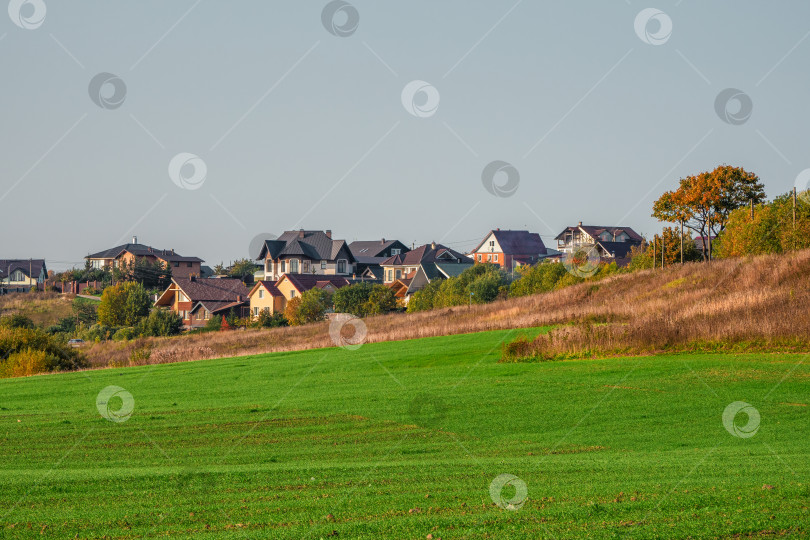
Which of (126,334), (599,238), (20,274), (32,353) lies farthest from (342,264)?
(32,353)

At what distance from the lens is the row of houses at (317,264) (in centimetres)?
8962

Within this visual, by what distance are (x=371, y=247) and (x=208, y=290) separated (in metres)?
48.1

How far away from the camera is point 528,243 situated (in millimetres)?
137000

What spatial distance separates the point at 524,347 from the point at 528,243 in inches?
4267

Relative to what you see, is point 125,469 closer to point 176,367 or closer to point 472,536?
point 472,536

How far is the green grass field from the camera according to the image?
8.98m

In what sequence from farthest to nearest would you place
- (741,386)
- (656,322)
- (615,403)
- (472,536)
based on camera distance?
(656,322), (741,386), (615,403), (472,536)

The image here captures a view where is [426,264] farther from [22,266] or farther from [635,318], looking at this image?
[22,266]

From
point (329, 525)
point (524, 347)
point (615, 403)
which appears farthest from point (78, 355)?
point (329, 525)

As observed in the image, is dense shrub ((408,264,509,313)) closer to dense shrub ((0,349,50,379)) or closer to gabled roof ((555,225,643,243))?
dense shrub ((0,349,50,379))

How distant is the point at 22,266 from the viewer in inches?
5684

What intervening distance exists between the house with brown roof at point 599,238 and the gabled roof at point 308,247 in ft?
116

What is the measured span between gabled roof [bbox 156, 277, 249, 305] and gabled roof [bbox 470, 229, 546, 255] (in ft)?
163

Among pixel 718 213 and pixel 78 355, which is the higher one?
pixel 718 213
